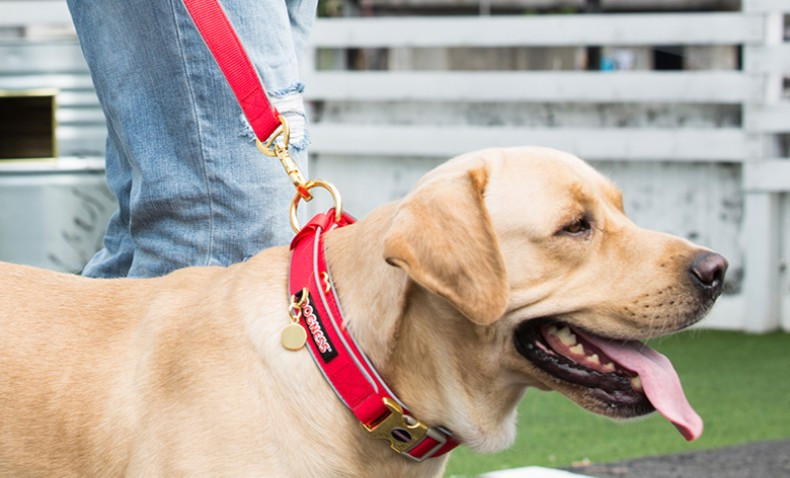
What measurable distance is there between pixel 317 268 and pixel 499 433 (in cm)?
60

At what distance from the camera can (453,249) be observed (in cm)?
254

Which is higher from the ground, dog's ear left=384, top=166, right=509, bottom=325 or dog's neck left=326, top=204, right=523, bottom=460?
dog's ear left=384, top=166, right=509, bottom=325

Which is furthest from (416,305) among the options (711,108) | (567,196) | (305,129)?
(711,108)

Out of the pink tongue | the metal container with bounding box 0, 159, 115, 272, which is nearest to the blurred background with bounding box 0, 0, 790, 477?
the metal container with bounding box 0, 159, 115, 272

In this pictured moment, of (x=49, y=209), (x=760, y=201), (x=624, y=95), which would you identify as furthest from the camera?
(x=624, y=95)

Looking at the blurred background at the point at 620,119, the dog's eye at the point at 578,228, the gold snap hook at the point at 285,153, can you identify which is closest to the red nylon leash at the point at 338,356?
the gold snap hook at the point at 285,153

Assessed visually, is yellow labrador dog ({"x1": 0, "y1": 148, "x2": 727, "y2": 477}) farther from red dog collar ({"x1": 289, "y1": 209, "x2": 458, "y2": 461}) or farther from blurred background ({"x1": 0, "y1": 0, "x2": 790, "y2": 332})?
blurred background ({"x1": 0, "y1": 0, "x2": 790, "y2": 332})

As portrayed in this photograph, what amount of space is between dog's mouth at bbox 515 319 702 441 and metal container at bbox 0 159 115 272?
12.0 ft

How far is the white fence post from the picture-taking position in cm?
772

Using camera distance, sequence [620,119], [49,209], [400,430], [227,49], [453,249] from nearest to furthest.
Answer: [453,249]
[400,430]
[227,49]
[49,209]
[620,119]

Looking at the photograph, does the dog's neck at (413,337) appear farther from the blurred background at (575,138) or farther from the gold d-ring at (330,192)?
the blurred background at (575,138)

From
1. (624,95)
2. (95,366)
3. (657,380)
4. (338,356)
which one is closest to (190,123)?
(95,366)

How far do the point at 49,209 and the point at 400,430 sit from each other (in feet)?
12.2

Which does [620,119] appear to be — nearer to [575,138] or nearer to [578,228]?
[575,138]
